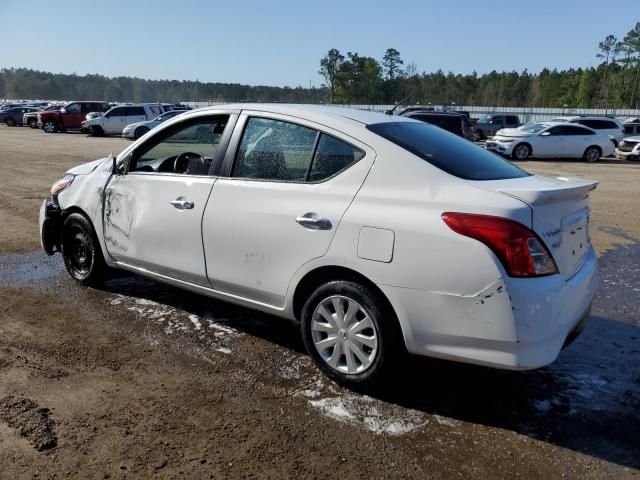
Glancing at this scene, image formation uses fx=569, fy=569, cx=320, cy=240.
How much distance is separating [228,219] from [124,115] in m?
31.4

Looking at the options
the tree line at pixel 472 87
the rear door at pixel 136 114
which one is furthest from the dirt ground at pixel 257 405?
the tree line at pixel 472 87

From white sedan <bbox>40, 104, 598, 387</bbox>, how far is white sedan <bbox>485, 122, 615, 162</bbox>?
19.6m

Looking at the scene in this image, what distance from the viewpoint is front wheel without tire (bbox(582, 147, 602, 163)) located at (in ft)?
74.9

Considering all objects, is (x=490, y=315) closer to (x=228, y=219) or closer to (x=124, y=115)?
(x=228, y=219)

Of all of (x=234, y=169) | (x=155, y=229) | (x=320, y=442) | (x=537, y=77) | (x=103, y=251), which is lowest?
(x=320, y=442)

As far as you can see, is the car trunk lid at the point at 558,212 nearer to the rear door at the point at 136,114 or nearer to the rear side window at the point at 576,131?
the rear side window at the point at 576,131

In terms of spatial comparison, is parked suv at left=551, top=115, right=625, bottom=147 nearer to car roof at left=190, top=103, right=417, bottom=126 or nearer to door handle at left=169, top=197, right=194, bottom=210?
car roof at left=190, top=103, right=417, bottom=126

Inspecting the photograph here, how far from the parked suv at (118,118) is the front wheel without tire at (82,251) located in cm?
2907

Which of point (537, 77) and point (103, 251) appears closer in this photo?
point (103, 251)

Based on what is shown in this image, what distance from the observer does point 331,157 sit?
11.7ft

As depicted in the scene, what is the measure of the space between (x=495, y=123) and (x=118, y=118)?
21.9 meters

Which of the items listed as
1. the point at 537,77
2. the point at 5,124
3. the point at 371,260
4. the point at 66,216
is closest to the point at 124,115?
the point at 5,124

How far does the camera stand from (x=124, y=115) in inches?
1284

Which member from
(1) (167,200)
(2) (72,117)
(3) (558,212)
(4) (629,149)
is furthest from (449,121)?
(2) (72,117)
